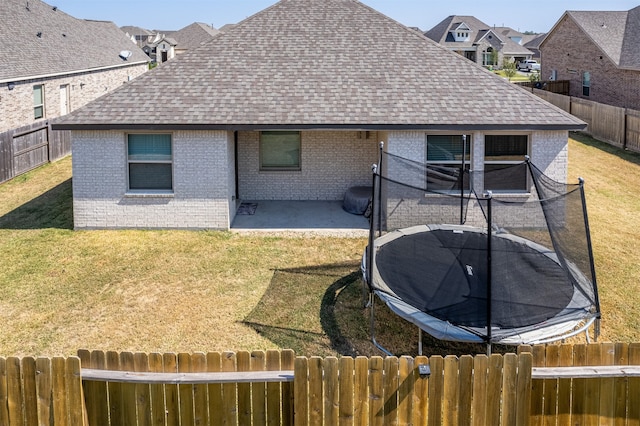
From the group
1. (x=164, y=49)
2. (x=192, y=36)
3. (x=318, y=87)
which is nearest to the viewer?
(x=318, y=87)

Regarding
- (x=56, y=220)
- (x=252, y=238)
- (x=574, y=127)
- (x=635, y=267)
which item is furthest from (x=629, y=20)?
(x=56, y=220)

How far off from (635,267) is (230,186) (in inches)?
349

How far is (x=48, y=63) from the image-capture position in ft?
84.8

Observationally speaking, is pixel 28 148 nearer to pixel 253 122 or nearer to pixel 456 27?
pixel 253 122

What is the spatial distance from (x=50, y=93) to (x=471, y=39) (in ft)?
209

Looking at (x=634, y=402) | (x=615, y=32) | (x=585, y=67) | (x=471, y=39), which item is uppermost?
(x=471, y=39)

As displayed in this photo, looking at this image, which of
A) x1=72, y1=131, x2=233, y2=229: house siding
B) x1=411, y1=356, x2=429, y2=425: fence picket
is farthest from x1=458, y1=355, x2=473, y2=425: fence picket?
x1=72, y1=131, x2=233, y2=229: house siding

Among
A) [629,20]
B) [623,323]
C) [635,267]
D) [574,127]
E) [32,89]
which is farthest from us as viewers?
[629,20]

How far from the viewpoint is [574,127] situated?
13164 millimetres

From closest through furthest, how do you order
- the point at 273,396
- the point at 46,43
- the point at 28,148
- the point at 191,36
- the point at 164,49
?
the point at 273,396 → the point at 28,148 → the point at 46,43 → the point at 164,49 → the point at 191,36

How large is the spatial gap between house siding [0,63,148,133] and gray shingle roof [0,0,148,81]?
41 cm

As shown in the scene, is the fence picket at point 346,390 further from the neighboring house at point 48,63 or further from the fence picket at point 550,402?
the neighboring house at point 48,63

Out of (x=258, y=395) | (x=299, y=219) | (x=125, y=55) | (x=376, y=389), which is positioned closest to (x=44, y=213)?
(x=299, y=219)

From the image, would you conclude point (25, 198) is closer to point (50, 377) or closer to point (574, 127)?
point (50, 377)
